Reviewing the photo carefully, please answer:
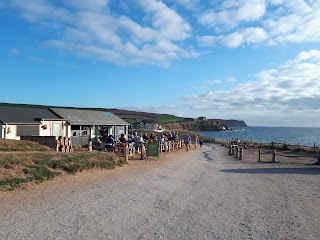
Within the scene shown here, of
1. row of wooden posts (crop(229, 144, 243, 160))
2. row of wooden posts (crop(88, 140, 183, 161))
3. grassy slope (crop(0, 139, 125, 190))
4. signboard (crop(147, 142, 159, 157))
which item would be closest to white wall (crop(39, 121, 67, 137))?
row of wooden posts (crop(88, 140, 183, 161))

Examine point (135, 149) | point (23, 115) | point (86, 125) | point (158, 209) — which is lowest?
point (158, 209)

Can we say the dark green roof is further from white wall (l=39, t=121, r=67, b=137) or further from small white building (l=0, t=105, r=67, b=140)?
white wall (l=39, t=121, r=67, b=137)

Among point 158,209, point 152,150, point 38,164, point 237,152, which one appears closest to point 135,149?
point 152,150

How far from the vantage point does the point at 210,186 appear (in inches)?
442

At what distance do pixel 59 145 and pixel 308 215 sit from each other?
537 inches

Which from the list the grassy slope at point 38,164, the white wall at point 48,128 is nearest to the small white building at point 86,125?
the white wall at point 48,128

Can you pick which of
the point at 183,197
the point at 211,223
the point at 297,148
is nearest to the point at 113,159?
the point at 183,197

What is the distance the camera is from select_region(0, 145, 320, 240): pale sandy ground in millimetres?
6000

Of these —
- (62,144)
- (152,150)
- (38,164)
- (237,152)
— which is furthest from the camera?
(237,152)

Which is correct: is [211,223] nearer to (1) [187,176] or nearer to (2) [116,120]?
(1) [187,176]

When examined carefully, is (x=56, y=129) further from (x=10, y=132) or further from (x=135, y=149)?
(x=135, y=149)

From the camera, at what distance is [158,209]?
7.74 meters

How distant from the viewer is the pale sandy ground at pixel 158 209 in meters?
6.00

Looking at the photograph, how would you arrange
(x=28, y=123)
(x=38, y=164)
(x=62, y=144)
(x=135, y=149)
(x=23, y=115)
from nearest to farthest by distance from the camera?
(x=38, y=164) < (x=62, y=144) < (x=135, y=149) < (x=28, y=123) < (x=23, y=115)
